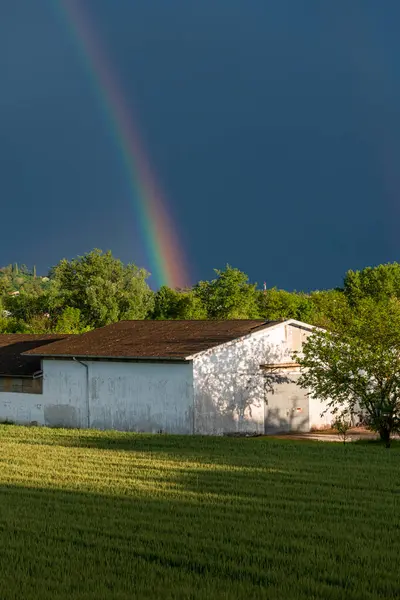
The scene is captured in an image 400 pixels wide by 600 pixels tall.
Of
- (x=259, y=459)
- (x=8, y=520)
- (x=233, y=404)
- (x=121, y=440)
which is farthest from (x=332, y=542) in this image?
(x=233, y=404)

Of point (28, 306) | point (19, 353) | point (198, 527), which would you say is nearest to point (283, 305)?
point (28, 306)

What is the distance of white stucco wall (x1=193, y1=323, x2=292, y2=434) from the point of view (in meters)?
29.9

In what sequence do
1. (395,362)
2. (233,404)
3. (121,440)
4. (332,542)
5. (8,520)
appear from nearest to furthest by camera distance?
(332,542) → (8,520) → (121,440) → (395,362) → (233,404)

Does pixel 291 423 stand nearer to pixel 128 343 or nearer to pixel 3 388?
pixel 128 343

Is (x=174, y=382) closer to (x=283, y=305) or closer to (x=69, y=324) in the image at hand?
(x=69, y=324)

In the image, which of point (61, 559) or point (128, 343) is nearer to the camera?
point (61, 559)

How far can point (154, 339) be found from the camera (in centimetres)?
3359

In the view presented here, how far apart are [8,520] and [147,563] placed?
122 inches

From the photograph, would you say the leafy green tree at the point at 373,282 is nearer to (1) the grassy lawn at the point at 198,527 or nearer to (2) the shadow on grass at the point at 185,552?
(1) the grassy lawn at the point at 198,527

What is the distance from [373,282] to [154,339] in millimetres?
72151

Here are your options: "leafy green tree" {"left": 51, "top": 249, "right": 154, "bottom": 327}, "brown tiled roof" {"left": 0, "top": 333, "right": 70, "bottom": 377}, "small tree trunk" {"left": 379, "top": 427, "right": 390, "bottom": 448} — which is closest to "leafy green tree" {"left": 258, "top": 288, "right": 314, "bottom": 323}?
"leafy green tree" {"left": 51, "top": 249, "right": 154, "bottom": 327}

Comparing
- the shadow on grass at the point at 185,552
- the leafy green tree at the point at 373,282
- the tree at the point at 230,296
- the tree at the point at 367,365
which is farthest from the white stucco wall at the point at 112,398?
the leafy green tree at the point at 373,282

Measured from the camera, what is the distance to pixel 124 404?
31.4m

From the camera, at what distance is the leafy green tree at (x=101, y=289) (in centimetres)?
9025
